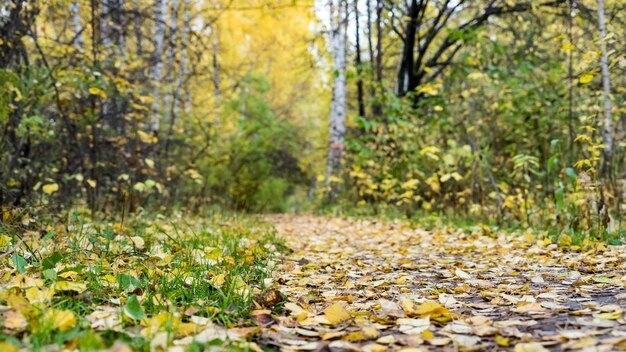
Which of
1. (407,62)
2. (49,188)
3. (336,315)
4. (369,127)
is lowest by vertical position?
(336,315)

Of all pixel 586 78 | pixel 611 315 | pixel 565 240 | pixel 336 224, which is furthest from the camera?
pixel 336 224

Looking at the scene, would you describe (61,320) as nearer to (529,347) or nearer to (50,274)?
(50,274)

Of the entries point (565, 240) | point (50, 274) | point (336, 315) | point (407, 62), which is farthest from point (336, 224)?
point (50, 274)

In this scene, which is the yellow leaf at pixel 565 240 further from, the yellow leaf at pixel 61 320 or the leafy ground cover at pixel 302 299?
the yellow leaf at pixel 61 320

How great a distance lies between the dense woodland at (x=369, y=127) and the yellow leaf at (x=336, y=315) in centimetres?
239

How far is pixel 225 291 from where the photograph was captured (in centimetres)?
230

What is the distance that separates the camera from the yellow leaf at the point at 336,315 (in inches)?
77.9

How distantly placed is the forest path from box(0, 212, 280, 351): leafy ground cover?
228mm

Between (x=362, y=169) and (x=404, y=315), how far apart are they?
6733 millimetres

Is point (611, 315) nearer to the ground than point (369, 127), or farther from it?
nearer to the ground

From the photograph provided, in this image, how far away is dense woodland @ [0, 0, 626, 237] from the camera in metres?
4.71

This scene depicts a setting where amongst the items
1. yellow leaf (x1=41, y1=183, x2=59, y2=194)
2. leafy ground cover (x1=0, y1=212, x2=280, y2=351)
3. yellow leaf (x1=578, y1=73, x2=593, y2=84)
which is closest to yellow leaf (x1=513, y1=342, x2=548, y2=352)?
leafy ground cover (x1=0, y1=212, x2=280, y2=351)

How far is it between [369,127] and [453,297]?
6.11 meters

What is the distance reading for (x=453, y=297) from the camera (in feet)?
8.03
